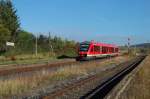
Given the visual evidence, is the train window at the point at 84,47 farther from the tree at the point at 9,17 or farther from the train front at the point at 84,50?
the tree at the point at 9,17

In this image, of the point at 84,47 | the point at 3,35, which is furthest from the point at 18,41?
the point at 84,47

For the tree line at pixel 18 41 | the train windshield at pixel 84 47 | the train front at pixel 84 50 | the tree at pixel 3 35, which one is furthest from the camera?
the tree line at pixel 18 41

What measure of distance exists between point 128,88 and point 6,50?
53643 millimetres

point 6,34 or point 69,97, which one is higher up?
point 6,34

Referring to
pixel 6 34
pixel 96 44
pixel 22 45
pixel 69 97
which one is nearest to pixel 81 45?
pixel 96 44

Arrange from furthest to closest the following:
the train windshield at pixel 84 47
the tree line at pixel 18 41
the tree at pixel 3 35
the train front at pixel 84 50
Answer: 1. the tree line at pixel 18 41
2. the tree at pixel 3 35
3. the train windshield at pixel 84 47
4. the train front at pixel 84 50

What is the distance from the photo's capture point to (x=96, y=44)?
60.1 meters

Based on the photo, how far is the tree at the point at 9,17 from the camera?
80.5 meters

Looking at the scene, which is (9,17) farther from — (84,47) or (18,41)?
(84,47)

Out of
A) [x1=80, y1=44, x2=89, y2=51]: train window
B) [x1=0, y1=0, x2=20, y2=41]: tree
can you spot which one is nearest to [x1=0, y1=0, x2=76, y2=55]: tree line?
[x1=0, y1=0, x2=20, y2=41]: tree

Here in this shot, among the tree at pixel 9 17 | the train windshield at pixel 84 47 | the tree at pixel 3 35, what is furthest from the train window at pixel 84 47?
the tree at pixel 9 17

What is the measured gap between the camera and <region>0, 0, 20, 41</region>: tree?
80512 mm

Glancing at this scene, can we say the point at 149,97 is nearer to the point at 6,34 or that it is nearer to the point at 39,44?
the point at 6,34

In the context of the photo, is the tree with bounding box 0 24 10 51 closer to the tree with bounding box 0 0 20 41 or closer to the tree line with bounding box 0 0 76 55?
the tree line with bounding box 0 0 76 55
